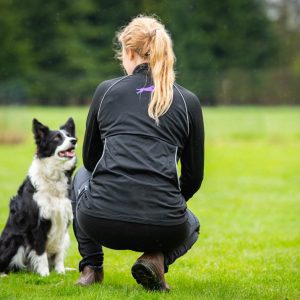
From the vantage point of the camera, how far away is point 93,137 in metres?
4.58

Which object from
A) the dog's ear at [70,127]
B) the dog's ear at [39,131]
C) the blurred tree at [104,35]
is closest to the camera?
the dog's ear at [39,131]

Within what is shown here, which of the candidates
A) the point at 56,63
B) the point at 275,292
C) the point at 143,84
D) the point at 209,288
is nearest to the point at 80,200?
the point at 143,84

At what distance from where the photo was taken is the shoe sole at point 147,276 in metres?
4.42

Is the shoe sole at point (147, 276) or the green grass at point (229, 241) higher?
the shoe sole at point (147, 276)

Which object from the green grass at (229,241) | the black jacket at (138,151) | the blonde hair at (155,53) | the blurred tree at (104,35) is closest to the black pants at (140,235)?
the black jacket at (138,151)

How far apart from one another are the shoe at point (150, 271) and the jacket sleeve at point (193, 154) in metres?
0.52

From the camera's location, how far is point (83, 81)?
44.5 meters

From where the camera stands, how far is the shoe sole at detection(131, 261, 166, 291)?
442cm

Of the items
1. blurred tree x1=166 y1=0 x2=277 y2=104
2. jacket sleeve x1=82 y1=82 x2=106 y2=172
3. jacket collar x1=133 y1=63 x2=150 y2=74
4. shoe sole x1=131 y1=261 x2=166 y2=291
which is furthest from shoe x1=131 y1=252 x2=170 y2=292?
blurred tree x1=166 y1=0 x2=277 y2=104

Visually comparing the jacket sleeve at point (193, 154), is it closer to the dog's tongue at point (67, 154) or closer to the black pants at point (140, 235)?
the black pants at point (140, 235)

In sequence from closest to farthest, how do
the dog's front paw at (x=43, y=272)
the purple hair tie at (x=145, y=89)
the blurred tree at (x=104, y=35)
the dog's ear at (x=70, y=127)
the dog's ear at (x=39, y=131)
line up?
the purple hair tie at (x=145, y=89) < the dog's front paw at (x=43, y=272) < the dog's ear at (x=39, y=131) < the dog's ear at (x=70, y=127) < the blurred tree at (x=104, y=35)

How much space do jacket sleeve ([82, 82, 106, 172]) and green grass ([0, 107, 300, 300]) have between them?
2.95 feet

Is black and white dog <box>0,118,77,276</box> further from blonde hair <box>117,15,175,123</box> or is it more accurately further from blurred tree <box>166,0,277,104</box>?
blurred tree <box>166,0,277,104</box>

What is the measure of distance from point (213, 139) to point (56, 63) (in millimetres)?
28532
